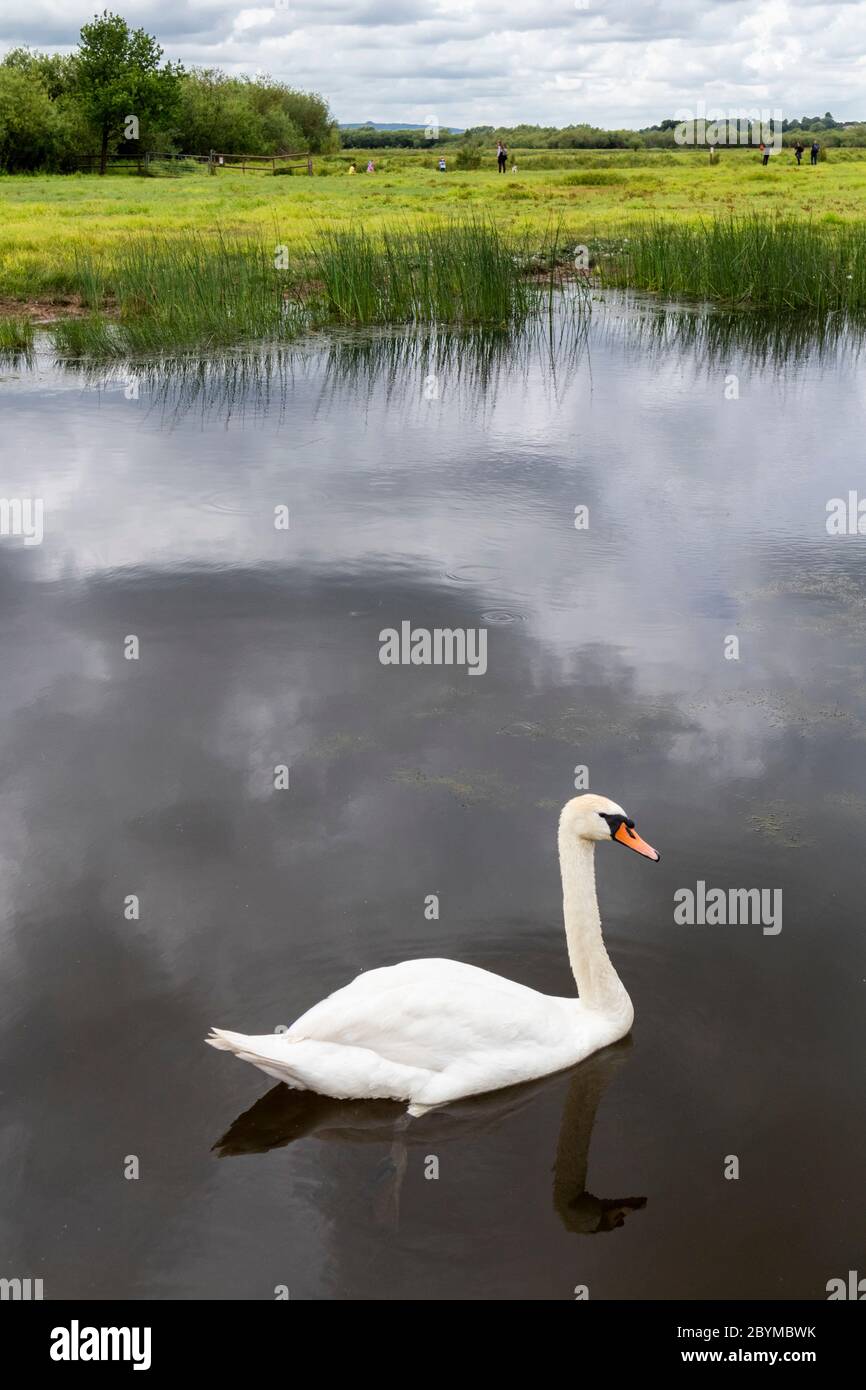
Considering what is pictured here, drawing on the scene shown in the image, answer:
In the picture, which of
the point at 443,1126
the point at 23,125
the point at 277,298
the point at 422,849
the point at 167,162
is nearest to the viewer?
the point at 443,1126

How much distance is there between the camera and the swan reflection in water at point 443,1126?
5305mm

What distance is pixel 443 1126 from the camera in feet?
18.8

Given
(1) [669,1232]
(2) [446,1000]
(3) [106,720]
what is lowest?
(1) [669,1232]

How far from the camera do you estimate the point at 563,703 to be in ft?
31.4

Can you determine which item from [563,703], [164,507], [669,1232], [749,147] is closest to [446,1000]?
[669,1232]

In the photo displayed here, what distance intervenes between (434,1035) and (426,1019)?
77mm

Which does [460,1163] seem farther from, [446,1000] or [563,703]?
[563,703]

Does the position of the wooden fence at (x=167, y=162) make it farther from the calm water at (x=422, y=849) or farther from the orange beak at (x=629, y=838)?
the orange beak at (x=629, y=838)

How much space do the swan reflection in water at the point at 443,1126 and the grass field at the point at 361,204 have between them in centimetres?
2420

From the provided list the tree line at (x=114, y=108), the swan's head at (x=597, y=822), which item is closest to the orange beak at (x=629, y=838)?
the swan's head at (x=597, y=822)

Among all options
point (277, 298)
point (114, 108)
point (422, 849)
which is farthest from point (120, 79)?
point (422, 849)

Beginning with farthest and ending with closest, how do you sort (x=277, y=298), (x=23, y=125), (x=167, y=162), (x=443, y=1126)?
(x=167, y=162) → (x=23, y=125) → (x=277, y=298) → (x=443, y=1126)

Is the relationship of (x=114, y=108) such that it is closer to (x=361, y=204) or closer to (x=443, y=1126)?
(x=361, y=204)
